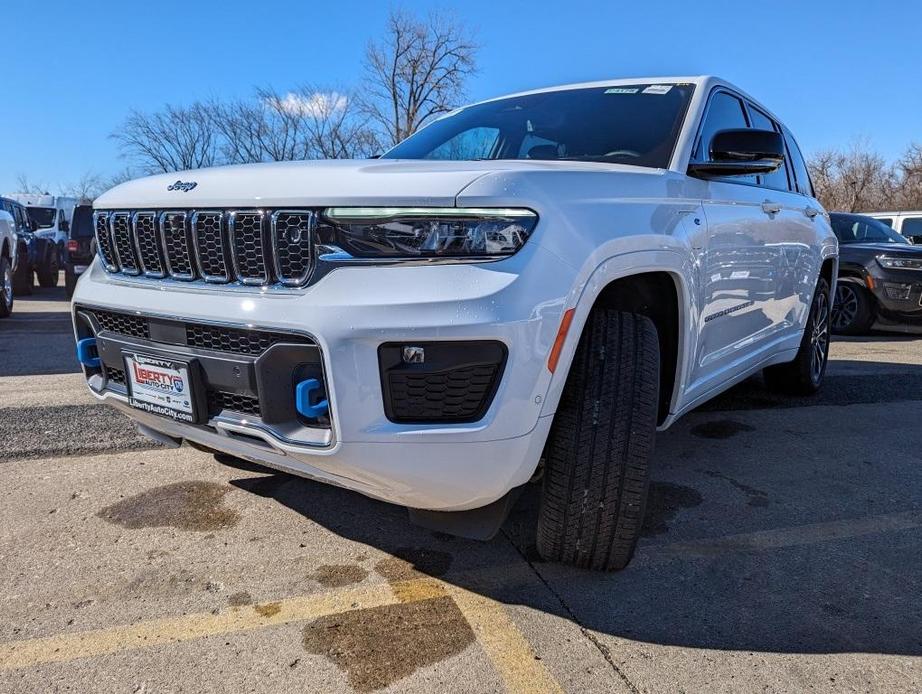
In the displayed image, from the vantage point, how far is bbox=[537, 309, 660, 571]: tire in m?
2.00

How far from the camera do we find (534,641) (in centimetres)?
193

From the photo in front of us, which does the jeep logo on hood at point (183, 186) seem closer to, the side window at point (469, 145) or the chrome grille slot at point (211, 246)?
the chrome grille slot at point (211, 246)

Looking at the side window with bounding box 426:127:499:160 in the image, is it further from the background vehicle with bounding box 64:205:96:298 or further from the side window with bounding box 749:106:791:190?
the background vehicle with bounding box 64:205:96:298

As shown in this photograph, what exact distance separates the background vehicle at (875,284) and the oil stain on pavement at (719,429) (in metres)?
5.47

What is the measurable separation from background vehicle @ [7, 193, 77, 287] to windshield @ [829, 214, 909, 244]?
41.7ft

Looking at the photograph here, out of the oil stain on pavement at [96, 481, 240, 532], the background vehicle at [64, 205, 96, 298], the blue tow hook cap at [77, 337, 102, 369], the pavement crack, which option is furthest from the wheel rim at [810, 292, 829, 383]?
the background vehicle at [64, 205, 96, 298]

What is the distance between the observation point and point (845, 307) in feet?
28.8

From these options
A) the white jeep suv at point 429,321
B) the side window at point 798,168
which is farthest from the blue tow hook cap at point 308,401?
the side window at point 798,168

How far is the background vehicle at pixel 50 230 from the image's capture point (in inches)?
581

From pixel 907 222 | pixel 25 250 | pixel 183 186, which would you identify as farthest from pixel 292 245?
pixel 907 222

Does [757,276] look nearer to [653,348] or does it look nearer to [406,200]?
[653,348]

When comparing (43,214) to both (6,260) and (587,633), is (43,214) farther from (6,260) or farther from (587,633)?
(587,633)

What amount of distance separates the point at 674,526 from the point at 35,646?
84.0 inches

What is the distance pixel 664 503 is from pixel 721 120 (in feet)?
5.81
